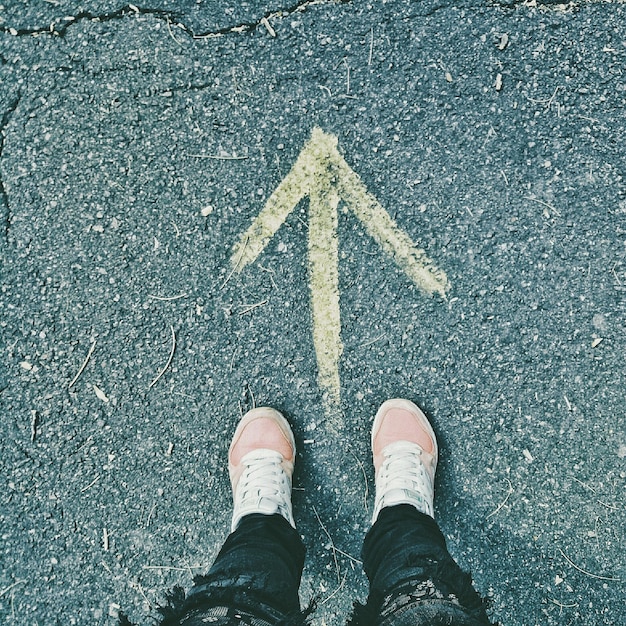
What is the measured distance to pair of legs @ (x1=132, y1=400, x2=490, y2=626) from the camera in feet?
4.91

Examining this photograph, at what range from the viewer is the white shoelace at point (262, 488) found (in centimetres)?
190

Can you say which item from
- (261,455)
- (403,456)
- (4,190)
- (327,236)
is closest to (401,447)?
(403,456)

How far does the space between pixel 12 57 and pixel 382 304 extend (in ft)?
5.55

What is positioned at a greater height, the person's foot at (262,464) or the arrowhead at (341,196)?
the arrowhead at (341,196)

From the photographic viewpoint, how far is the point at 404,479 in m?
1.91

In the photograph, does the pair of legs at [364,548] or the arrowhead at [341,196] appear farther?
the arrowhead at [341,196]

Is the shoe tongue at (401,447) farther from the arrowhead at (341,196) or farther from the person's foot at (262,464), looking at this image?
the arrowhead at (341,196)

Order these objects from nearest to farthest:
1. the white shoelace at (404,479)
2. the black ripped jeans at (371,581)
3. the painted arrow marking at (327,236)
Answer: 1. the black ripped jeans at (371,581)
2. the white shoelace at (404,479)
3. the painted arrow marking at (327,236)

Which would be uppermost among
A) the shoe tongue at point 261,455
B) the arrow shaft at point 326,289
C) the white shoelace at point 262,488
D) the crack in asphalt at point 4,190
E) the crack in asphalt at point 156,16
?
the crack in asphalt at point 156,16

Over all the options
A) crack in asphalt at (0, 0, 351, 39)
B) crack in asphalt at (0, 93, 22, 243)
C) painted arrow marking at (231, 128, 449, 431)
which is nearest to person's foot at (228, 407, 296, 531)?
painted arrow marking at (231, 128, 449, 431)

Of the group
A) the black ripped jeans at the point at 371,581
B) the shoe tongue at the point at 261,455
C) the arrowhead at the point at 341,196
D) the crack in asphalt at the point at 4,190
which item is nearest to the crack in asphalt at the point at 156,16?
the crack in asphalt at the point at 4,190

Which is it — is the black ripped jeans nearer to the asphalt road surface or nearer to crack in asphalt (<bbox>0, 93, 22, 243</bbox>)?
the asphalt road surface

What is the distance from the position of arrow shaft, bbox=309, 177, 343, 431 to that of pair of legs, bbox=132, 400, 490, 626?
21 centimetres

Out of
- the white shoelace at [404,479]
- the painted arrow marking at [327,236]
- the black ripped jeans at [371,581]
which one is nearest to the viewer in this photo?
the black ripped jeans at [371,581]
